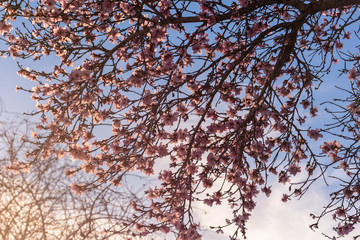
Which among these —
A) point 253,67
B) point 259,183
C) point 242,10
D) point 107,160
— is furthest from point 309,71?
point 107,160

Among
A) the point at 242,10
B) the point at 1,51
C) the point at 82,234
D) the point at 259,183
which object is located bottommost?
the point at 259,183

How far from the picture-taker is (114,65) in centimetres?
448

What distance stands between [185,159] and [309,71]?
294 centimetres

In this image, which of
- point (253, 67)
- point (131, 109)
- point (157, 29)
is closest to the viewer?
point (157, 29)

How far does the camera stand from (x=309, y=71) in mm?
5602

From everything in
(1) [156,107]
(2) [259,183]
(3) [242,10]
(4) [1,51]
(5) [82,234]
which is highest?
(4) [1,51]

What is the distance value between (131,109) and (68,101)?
3.36 ft

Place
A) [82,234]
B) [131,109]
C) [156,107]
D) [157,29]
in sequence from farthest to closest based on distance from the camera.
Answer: [82,234] < [131,109] < [156,107] < [157,29]

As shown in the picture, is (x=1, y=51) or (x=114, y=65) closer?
(x=114, y=65)

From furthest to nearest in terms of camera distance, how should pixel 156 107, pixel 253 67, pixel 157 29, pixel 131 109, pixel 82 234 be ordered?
1. pixel 82 234
2. pixel 253 67
3. pixel 131 109
4. pixel 156 107
5. pixel 157 29

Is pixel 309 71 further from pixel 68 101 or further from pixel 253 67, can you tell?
pixel 68 101

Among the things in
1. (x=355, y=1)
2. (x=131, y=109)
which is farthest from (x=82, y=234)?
(x=355, y=1)

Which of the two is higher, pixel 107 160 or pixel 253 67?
pixel 253 67

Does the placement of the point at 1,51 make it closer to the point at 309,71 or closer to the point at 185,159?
the point at 185,159
